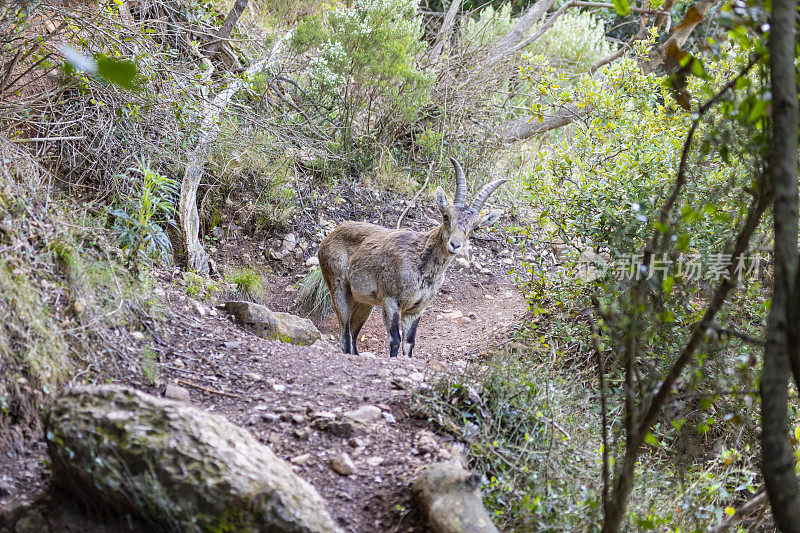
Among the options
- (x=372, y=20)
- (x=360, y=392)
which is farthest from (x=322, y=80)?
(x=360, y=392)

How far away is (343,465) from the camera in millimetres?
3848

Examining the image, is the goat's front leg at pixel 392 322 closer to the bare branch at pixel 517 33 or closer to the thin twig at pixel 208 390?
the thin twig at pixel 208 390

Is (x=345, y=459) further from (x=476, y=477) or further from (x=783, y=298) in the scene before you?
(x=783, y=298)

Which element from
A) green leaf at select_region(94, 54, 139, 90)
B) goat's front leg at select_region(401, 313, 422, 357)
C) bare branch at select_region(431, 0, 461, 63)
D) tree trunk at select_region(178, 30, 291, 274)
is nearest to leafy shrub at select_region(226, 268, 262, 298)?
tree trunk at select_region(178, 30, 291, 274)

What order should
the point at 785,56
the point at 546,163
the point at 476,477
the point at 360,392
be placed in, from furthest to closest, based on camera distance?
1. the point at 546,163
2. the point at 360,392
3. the point at 476,477
4. the point at 785,56

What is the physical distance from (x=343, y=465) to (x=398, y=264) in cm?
397

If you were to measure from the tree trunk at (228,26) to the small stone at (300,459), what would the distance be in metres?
5.86

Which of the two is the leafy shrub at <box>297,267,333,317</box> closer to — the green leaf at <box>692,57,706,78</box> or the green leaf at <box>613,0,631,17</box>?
the green leaf at <box>613,0,631,17</box>

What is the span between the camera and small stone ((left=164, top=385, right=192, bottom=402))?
4.48m

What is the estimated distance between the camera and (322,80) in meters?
10.6

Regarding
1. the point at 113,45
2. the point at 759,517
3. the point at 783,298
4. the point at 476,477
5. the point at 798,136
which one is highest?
the point at 113,45

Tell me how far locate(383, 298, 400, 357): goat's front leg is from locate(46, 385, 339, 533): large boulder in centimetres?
436

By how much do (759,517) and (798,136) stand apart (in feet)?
10.1

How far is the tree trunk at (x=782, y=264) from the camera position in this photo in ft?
7.02
